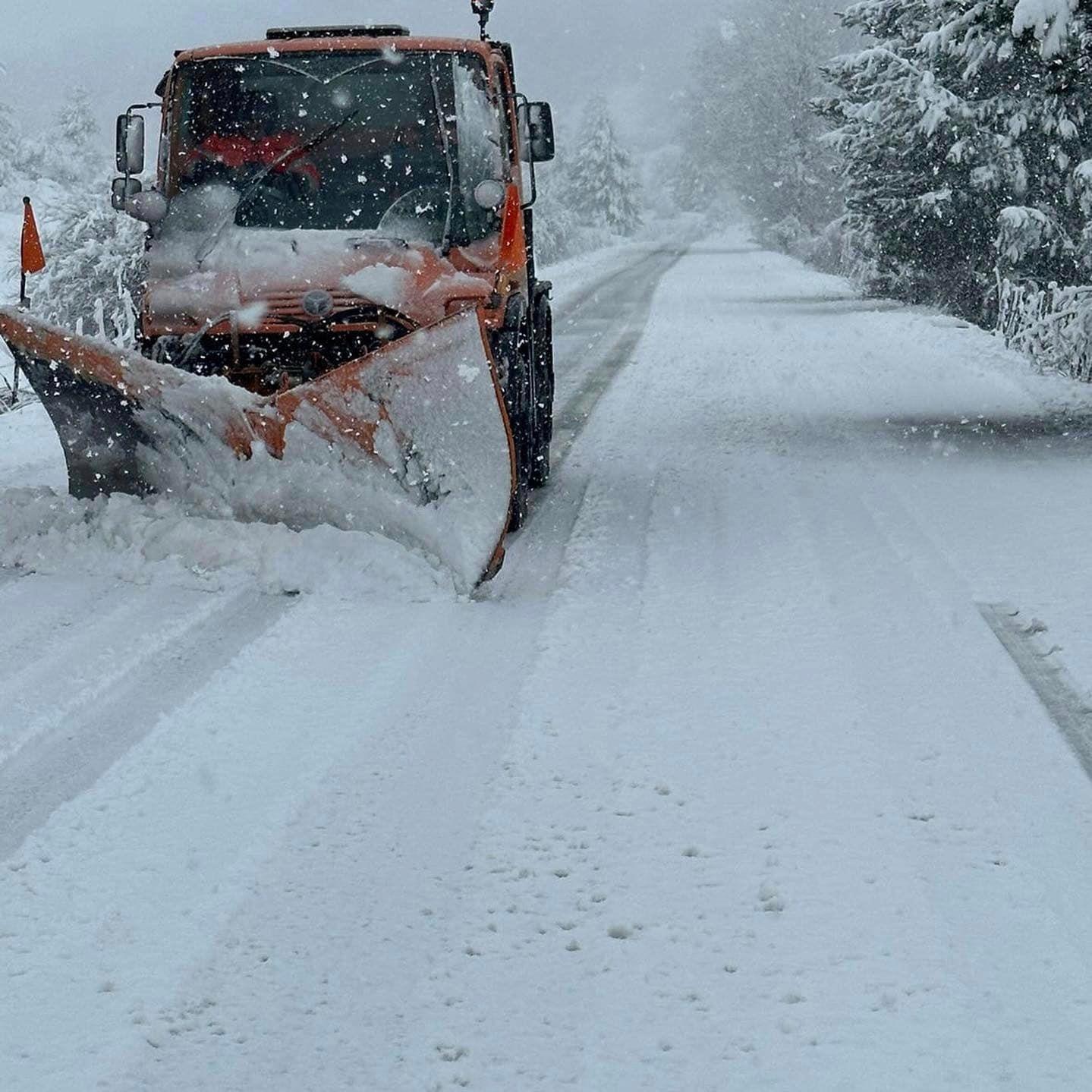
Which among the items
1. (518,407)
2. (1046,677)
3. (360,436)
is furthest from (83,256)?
(1046,677)

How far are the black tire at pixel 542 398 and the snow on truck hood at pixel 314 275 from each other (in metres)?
1.64

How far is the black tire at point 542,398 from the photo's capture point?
8047 millimetres

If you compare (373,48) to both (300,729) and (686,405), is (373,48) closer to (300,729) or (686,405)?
(300,729)

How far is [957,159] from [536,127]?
10712mm

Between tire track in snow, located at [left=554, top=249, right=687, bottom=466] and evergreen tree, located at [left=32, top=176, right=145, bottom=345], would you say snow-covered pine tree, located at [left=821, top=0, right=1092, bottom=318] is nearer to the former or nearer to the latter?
tire track in snow, located at [left=554, top=249, right=687, bottom=466]

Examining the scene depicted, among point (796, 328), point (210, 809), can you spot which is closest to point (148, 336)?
point (210, 809)

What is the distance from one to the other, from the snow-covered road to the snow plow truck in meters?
0.30

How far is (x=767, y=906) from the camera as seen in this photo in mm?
3010

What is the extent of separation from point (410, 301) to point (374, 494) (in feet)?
3.08

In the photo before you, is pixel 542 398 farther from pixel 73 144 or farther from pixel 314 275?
pixel 73 144

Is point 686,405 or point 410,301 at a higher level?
point 410,301

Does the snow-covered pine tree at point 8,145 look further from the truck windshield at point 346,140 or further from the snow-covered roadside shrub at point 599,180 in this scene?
the truck windshield at point 346,140

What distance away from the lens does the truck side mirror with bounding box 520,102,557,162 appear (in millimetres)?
7352

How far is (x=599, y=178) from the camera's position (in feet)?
271
